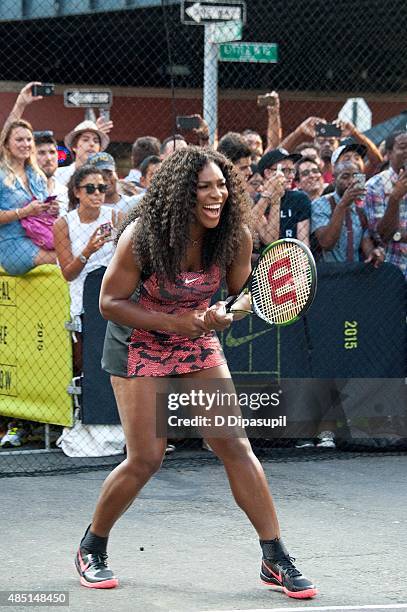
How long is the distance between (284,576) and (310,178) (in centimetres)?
521

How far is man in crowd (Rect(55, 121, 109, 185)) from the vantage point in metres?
9.92

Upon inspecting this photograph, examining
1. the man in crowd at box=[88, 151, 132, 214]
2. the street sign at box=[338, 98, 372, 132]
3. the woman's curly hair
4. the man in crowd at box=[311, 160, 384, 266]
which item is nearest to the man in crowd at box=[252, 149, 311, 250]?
the man in crowd at box=[311, 160, 384, 266]

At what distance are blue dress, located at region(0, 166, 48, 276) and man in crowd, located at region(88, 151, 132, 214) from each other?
1.71 ft

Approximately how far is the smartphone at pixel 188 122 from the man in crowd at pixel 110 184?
828mm

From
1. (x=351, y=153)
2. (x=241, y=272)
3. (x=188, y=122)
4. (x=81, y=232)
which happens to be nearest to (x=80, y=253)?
(x=81, y=232)

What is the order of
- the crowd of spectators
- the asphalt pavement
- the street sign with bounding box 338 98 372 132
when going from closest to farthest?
the asphalt pavement, the crowd of spectators, the street sign with bounding box 338 98 372 132

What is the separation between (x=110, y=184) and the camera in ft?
29.1

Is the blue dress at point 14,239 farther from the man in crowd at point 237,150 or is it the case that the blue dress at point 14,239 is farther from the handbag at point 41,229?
the man in crowd at point 237,150

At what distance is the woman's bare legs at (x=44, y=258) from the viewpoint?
8648 mm

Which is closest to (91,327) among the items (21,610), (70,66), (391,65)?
(21,610)

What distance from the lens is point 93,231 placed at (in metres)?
8.44

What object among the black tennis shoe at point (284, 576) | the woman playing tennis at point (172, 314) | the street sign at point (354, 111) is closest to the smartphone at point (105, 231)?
the woman playing tennis at point (172, 314)

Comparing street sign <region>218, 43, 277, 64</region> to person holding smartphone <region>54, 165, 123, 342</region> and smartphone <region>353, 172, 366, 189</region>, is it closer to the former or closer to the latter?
smartphone <region>353, 172, 366, 189</region>

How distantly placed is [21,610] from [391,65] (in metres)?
15.8
